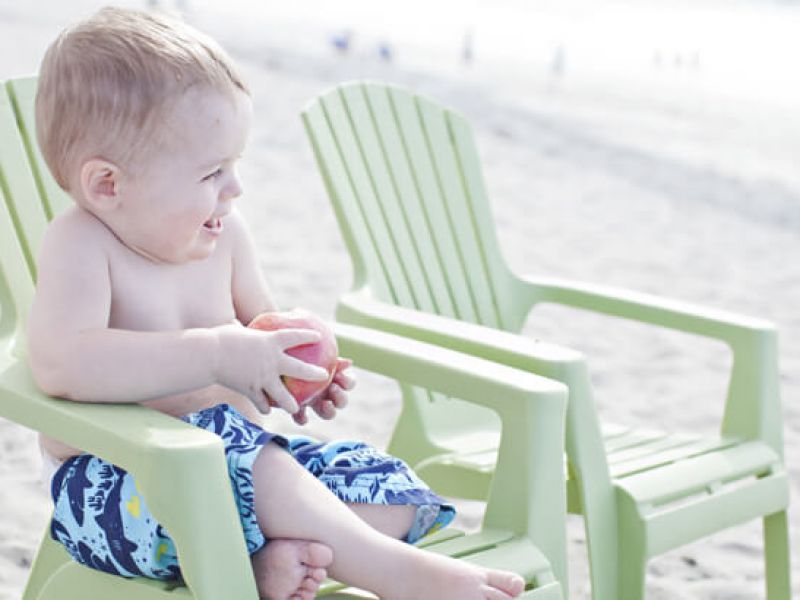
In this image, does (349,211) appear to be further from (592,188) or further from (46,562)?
(592,188)

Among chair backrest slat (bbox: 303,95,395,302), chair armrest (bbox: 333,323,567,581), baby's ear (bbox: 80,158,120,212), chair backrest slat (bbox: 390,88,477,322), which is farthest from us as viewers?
chair backrest slat (bbox: 390,88,477,322)

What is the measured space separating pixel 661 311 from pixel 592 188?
203 inches

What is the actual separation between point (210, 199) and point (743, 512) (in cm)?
132

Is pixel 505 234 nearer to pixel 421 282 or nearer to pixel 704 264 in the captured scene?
pixel 704 264

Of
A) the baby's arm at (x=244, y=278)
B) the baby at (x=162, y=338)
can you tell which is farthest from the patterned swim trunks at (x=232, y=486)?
the baby's arm at (x=244, y=278)

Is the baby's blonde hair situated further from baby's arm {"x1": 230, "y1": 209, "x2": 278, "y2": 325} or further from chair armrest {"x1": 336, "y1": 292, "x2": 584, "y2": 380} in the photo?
chair armrest {"x1": 336, "y1": 292, "x2": 584, "y2": 380}

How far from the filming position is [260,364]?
2031 mm

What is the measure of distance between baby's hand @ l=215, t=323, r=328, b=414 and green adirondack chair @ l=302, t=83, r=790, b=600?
605mm

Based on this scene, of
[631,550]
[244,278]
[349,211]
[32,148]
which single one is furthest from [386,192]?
[631,550]

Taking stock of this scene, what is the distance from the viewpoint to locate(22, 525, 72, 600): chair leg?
2.47 metres

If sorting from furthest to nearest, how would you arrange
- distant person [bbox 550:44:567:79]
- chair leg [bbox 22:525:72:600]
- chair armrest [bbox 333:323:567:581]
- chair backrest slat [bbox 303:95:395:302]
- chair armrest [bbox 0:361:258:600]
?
distant person [bbox 550:44:567:79], chair backrest slat [bbox 303:95:395:302], chair leg [bbox 22:525:72:600], chair armrest [bbox 333:323:567:581], chair armrest [bbox 0:361:258:600]

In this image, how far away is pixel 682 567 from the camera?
3363mm

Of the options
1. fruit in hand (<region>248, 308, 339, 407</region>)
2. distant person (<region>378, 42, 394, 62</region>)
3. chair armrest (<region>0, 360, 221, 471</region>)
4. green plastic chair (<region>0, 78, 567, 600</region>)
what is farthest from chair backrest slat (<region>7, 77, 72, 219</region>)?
distant person (<region>378, 42, 394, 62</region>)

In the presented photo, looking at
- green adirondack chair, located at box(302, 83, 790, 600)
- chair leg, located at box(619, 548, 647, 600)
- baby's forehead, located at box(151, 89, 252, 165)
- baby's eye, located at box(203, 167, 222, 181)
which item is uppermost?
baby's forehead, located at box(151, 89, 252, 165)
